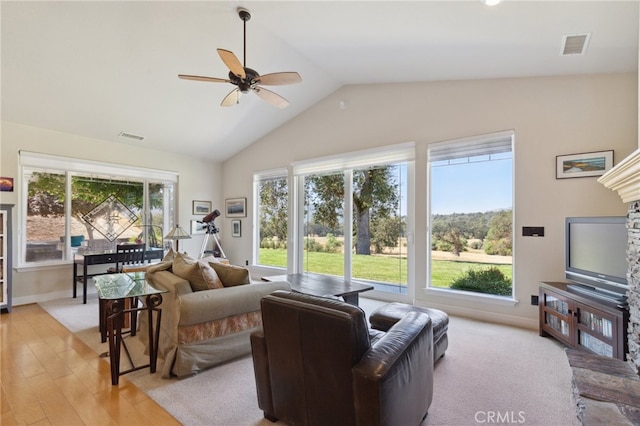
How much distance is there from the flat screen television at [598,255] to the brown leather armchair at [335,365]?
6.47 ft

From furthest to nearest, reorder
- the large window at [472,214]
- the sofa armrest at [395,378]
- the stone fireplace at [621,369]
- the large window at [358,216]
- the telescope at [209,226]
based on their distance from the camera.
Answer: the telescope at [209,226] → the large window at [358,216] → the large window at [472,214] → the stone fireplace at [621,369] → the sofa armrest at [395,378]

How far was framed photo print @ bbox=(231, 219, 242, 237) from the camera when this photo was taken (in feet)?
22.2

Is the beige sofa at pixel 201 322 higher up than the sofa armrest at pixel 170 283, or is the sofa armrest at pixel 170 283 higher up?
the sofa armrest at pixel 170 283

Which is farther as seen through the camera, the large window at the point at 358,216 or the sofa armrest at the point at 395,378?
the large window at the point at 358,216

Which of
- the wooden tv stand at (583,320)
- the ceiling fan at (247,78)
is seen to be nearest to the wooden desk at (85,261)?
the ceiling fan at (247,78)

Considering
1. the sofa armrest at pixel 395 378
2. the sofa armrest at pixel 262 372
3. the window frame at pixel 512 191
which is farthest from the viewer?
the window frame at pixel 512 191

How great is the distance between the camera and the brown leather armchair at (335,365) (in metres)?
1.36

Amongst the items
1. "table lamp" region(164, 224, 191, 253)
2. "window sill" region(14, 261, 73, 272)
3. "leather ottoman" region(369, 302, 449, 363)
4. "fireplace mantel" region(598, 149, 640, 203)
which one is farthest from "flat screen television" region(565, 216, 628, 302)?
"window sill" region(14, 261, 73, 272)

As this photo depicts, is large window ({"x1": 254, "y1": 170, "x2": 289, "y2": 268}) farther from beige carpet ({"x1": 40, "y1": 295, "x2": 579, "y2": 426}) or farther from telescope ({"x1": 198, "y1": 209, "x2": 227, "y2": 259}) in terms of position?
beige carpet ({"x1": 40, "y1": 295, "x2": 579, "y2": 426})

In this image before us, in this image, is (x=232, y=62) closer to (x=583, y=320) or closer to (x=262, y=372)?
(x=262, y=372)

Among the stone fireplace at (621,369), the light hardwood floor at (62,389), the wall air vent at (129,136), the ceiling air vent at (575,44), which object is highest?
the ceiling air vent at (575,44)

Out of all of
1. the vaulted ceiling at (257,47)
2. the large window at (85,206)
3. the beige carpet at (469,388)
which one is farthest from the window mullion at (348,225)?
the large window at (85,206)

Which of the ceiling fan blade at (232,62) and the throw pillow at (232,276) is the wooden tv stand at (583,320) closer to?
the throw pillow at (232,276)

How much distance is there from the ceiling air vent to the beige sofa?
11.7 feet
